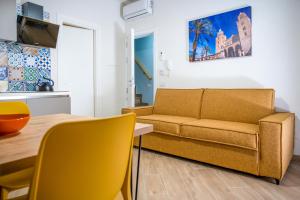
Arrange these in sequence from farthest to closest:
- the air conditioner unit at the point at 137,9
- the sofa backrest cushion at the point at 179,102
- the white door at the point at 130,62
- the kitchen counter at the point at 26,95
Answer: the air conditioner unit at the point at 137,9 → the white door at the point at 130,62 → the sofa backrest cushion at the point at 179,102 → the kitchen counter at the point at 26,95

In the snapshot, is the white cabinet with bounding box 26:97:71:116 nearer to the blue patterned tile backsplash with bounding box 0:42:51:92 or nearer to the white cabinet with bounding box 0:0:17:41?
the blue patterned tile backsplash with bounding box 0:42:51:92

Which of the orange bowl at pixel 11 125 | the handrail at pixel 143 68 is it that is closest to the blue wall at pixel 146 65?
the handrail at pixel 143 68

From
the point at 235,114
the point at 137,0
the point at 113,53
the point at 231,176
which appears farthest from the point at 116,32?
the point at 231,176

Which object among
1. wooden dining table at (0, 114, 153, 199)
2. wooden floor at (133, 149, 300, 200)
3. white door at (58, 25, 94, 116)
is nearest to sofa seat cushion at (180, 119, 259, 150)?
wooden floor at (133, 149, 300, 200)

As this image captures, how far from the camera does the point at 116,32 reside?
4.49 meters

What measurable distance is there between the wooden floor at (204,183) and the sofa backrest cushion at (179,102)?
849 mm

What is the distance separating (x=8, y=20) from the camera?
268 cm

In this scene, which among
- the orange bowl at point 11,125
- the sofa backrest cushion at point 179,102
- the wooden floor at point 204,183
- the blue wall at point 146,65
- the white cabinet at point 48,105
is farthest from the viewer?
the blue wall at point 146,65

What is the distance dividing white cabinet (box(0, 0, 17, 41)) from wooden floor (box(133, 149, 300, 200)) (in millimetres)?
2357

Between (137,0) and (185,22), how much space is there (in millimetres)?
1255

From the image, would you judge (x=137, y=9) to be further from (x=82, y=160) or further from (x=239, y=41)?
(x=82, y=160)

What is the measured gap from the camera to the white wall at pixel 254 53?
2.64 metres

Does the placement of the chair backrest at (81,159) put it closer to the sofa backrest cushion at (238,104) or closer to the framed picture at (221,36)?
the sofa backrest cushion at (238,104)

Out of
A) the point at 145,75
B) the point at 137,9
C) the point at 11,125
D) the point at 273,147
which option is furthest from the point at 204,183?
the point at 145,75
